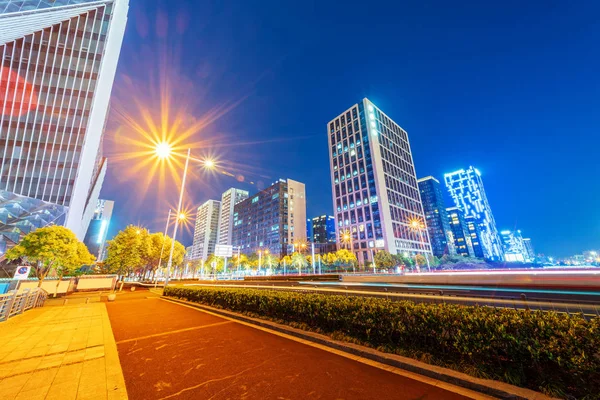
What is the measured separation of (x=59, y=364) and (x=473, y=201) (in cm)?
20635

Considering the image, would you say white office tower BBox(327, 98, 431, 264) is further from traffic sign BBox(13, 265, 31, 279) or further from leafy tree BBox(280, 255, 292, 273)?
traffic sign BBox(13, 265, 31, 279)

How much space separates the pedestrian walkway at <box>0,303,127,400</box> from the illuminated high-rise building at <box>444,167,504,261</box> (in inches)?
7325

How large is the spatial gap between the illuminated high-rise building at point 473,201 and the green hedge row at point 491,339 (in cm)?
18121

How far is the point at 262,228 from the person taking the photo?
139375mm

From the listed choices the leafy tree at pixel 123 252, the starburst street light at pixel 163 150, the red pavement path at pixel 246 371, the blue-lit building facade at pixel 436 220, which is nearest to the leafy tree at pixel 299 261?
the leafy tree at pixel 123 252

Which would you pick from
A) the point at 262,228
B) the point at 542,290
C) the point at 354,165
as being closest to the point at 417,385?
the point at 542,290

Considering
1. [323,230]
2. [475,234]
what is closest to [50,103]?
[323,230]

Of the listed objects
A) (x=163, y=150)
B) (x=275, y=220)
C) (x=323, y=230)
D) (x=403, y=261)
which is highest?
(x=275, y=220)

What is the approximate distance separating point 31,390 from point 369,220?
85959 mm

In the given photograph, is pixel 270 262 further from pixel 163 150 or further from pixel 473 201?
pixel 473 201

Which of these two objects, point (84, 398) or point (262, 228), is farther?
point (262, 228)

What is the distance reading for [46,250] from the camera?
2459 cm

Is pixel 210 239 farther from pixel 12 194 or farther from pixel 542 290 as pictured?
pixel 542 290

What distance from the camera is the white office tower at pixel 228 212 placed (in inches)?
6628
